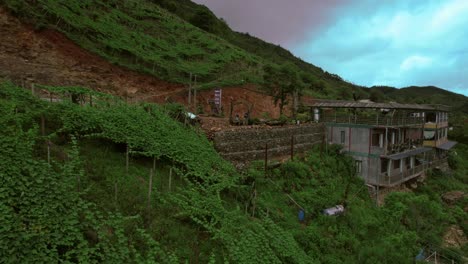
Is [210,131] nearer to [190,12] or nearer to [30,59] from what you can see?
[30,59]

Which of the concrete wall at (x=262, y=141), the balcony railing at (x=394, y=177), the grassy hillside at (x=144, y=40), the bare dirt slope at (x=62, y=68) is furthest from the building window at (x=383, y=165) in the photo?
the grassy hillside at (x=144, y=40)

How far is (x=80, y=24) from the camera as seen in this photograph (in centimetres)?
2556

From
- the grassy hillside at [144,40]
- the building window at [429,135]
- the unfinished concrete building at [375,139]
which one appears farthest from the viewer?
the building window at [429,135]

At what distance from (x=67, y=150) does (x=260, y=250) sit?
6556 mm

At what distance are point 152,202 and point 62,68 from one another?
17753mm

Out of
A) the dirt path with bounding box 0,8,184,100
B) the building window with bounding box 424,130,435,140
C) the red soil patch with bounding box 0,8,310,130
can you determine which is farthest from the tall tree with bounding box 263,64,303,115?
the building window with bounding box 424,130,435,140

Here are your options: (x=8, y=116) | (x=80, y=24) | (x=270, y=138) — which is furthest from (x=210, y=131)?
(x=80, y=24)

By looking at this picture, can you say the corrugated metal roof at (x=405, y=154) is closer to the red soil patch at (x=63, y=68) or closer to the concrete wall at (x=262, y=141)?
the concrete wall at (x=262, y=141)

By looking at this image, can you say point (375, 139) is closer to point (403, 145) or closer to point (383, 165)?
point (383, 165)

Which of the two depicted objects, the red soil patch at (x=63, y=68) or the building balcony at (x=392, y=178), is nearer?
the red soil patch at (x=63, y=68)

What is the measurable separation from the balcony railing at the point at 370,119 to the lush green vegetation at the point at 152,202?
6058 millimetres

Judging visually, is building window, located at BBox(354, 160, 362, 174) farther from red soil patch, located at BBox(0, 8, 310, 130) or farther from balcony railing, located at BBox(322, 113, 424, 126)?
red soil patch, located at BBox(0, 8, 310, 130)

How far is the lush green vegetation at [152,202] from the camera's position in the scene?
22.5ft

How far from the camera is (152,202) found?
9.43 meters
